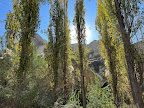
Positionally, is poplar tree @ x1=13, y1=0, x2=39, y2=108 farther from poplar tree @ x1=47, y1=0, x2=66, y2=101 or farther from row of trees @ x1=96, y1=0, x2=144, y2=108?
row of trees @ x1=96, y1=0, x2=144, y2=108

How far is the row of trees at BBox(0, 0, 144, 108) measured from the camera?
4414mm

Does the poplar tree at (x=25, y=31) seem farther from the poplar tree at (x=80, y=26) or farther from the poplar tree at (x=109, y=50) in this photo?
the poplar tree at (x=109, y=50)

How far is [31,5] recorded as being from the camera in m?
5.97

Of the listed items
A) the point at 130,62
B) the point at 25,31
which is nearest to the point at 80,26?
the point at 25,31

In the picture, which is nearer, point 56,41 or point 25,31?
point 25,31

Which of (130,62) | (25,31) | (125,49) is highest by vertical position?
(25,31)

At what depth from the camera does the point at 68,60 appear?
8.63 metres

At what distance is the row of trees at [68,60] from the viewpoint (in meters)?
4.41

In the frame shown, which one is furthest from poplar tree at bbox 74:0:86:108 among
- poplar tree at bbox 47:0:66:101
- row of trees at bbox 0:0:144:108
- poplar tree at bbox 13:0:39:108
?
poplar tree at bbox 13:0:39:108

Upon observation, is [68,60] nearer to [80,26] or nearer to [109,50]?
[80,26]

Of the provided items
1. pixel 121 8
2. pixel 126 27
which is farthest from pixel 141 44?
pixel 121 8

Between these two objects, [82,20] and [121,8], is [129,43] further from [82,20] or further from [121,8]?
[82,20]

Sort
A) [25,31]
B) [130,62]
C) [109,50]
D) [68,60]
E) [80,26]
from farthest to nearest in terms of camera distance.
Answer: [68,60]
[80,26]
[109,50]
[25,31]
[130,62]

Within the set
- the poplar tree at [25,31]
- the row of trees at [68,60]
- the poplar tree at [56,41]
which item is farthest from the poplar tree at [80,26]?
the poplar tree at [25,31]
